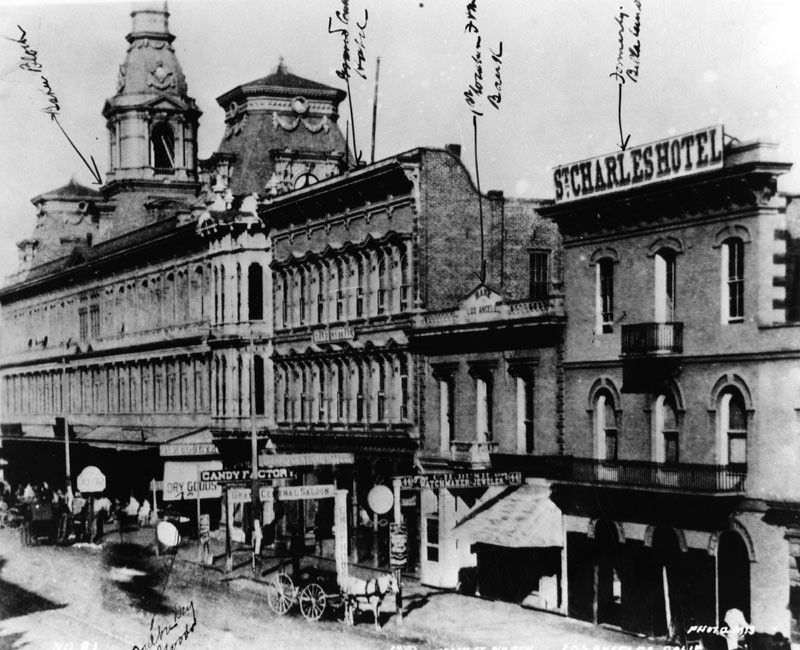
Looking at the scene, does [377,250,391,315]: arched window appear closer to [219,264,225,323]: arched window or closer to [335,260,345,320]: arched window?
[335,260,345,320]: arched window

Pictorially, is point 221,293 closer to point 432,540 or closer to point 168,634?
point 432,540

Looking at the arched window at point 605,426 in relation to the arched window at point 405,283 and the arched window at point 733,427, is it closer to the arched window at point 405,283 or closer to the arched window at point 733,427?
the arched window at point 733,427

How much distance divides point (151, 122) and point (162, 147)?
189 centimetres

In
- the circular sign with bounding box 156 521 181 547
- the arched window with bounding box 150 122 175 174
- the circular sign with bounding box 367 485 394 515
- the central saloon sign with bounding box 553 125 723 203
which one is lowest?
the circular sign with bounding box 156 521 181 547

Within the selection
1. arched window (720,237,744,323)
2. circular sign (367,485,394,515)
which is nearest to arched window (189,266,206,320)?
circular sign (367,485,394,515)

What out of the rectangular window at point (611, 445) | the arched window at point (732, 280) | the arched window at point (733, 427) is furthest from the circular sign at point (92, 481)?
the arched window at point (732, 280)

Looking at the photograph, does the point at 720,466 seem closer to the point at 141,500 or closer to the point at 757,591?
the point at 757,591

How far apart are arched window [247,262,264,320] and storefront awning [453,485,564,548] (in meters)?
17.6

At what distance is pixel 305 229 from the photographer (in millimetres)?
44906

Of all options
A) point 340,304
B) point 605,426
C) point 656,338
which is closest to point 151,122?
point 340,304

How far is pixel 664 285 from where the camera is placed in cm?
2861

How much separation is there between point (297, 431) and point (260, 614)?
1457cm

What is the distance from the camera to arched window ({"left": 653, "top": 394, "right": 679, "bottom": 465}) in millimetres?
28281

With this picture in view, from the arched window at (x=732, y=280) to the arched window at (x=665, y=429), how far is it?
263cm
